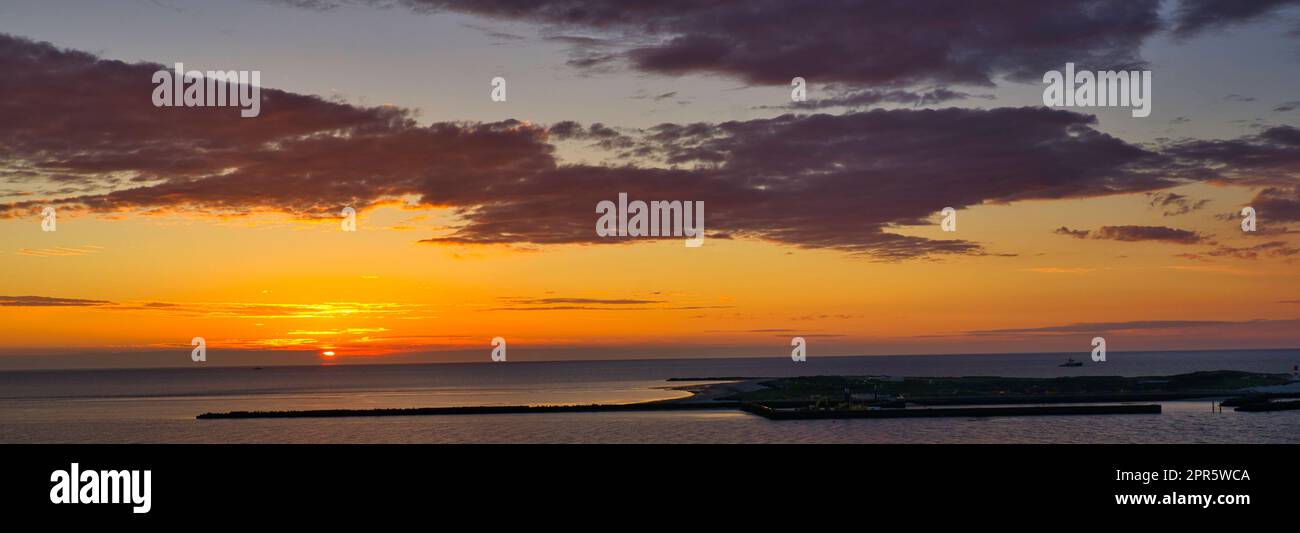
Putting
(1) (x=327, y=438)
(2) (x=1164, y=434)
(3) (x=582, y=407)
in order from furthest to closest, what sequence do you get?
(3) (x=582, y=407) < (1) (x=327, y=438) < (2) (x=1164, y=434)
